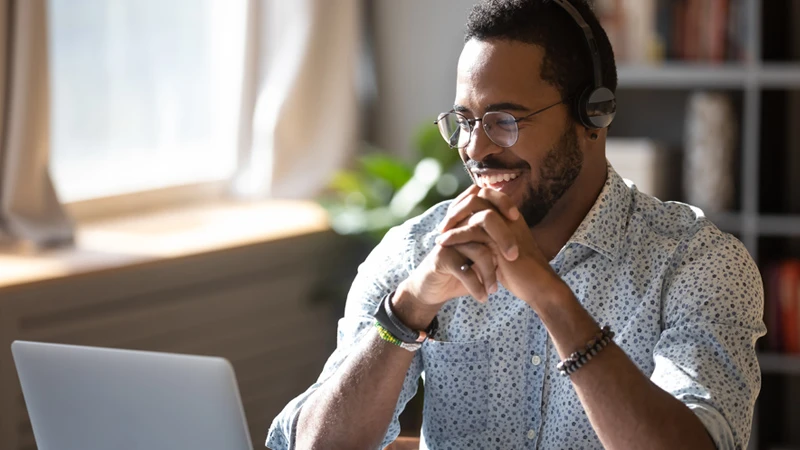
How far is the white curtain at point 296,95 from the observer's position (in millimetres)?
3479

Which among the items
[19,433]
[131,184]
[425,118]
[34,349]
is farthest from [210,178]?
[34,349]

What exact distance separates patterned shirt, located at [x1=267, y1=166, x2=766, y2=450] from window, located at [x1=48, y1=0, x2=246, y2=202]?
5.16ft

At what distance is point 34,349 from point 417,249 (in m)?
0.60

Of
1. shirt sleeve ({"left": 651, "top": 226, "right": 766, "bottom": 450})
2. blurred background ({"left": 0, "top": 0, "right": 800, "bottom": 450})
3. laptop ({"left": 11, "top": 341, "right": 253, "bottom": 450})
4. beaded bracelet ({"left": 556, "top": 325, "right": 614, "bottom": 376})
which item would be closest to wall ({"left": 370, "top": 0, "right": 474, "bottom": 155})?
blurred background ({"left": 0, "top": 0, "right": 800, "bottom": 450})

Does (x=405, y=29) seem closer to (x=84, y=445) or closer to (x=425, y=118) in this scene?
(x=425, y=118)

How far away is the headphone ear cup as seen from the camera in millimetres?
1582

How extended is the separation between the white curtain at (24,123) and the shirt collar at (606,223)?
156 cm

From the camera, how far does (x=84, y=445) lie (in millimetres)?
1294

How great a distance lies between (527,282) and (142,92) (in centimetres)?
219

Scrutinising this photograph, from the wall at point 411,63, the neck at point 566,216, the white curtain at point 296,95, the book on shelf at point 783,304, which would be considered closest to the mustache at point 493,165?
the neck at point 566,216

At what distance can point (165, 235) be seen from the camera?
117 inches

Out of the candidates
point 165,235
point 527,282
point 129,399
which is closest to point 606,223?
point 527,282

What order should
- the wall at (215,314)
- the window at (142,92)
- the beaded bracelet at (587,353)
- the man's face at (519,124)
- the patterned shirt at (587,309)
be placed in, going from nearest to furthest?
the beaded bracelet at (587,353)
the patterned shirt at (587,309)
the man's face at (519,124)
the wall at (215,314)
the window at (142,92)

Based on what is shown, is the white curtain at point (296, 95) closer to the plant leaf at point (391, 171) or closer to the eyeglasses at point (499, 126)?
the plant leaf at point (391, 171)
